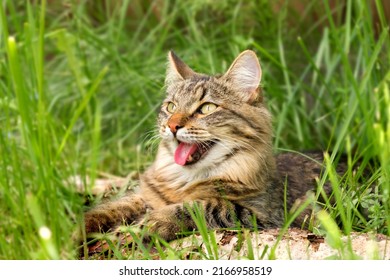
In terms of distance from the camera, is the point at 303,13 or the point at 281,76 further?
the point at 303,13

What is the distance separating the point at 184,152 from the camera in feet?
13.0

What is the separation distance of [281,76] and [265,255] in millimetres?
2930

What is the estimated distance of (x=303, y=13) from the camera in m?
6.42

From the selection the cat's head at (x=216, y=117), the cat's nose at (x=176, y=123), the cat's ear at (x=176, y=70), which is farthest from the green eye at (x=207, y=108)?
the cat's ear at (x=176, y=70)

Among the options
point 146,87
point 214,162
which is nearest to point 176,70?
point 214,162

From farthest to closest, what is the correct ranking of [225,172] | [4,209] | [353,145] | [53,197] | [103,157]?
[103,157], [353,145], [4,209], [225,172], [53,197]

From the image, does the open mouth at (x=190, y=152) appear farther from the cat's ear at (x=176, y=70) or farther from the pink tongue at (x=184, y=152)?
the cat's ear at (x=176, y=70)

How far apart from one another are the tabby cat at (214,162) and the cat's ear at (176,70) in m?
0.06

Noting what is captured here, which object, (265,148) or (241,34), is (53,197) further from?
(241,34)

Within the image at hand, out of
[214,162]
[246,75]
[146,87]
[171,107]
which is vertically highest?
[246,75]

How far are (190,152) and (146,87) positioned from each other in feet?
6.25

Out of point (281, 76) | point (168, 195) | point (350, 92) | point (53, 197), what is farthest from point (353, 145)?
point (53, 197)

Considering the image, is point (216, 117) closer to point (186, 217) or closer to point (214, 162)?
point (214, 162)
